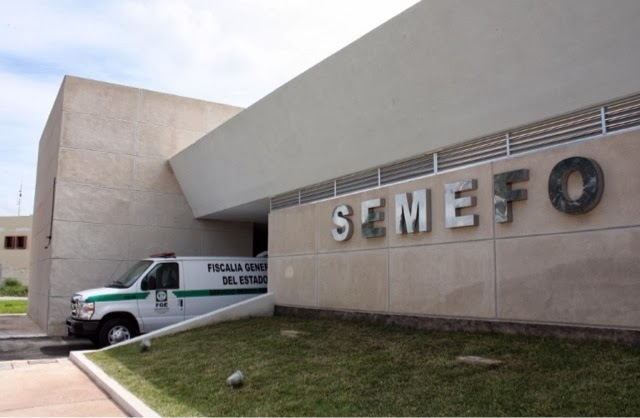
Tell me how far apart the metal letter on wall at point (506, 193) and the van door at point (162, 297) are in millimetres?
8893

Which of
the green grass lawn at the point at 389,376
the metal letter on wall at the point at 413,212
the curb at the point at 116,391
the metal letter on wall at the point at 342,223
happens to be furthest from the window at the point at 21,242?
the metal letter on wall at the point at 413,212

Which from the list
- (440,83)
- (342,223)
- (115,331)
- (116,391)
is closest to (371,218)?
(342,223)

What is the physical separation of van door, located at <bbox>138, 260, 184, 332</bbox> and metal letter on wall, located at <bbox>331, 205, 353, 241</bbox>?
4.70 metres

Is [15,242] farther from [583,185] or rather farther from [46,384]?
[583,185]

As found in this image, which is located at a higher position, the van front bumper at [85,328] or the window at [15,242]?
the window at [15,242]

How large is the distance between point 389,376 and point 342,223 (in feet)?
17.8

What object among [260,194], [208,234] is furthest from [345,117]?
[208,234]

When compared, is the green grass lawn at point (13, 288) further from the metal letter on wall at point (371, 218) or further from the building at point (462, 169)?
the metal letter on wall at point (371, 218)

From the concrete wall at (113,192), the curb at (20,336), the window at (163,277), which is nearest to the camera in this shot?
the window at (163,277)

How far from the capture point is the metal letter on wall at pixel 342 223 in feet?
39.2

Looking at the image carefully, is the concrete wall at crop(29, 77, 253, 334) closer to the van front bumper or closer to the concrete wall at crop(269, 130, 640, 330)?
the van front bumper

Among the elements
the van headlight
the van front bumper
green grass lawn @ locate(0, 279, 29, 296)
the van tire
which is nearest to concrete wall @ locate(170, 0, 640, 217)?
the van tire

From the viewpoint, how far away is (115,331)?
13586 millimetres

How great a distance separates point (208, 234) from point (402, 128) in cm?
1162
